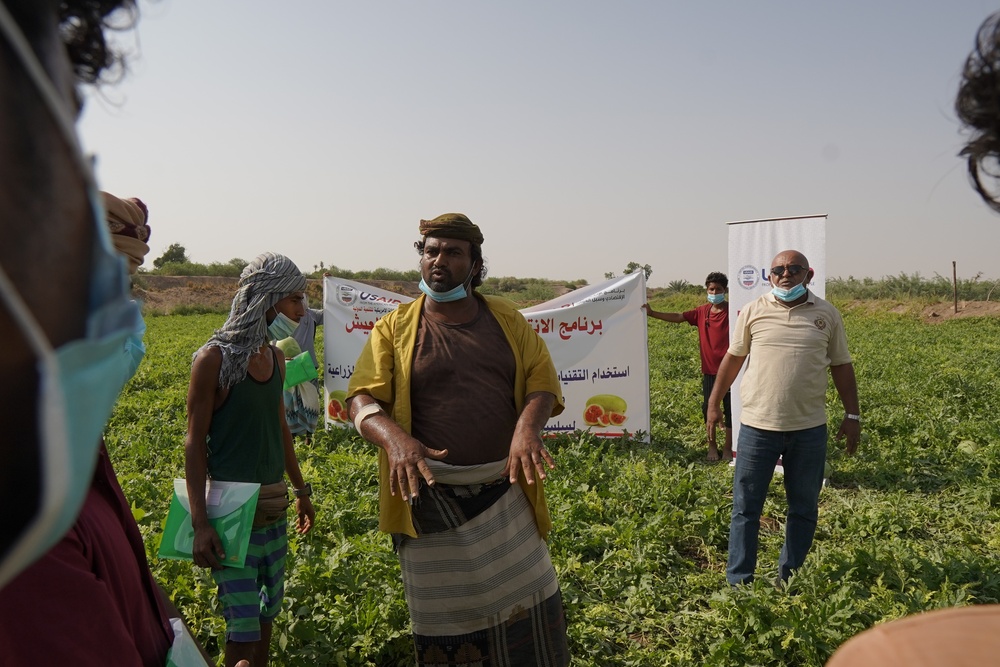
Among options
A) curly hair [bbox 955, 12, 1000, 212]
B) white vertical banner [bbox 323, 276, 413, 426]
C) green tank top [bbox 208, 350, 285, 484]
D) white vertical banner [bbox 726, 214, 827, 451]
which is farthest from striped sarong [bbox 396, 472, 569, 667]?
white vertical banner [bbox 323, 276, 413, 426]

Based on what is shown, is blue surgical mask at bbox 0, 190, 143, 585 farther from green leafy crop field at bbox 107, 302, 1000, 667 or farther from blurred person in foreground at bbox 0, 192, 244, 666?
green leafy crop field at bbox 107, 302, 1000, 667

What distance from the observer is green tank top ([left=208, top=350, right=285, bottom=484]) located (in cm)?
286

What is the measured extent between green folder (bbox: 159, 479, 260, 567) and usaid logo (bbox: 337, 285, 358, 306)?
18.9ft

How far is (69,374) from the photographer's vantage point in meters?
0.45

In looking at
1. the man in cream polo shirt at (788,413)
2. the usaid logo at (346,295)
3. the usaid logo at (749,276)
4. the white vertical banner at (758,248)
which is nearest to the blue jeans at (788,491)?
the man in cream polo shirt at (788,413)

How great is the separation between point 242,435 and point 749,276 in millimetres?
5045

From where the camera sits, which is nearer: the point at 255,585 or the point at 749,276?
the point at 255,585

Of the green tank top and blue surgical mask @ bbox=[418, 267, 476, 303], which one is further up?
blue surgical mask @ bbox=[418, 267, 476, 303]

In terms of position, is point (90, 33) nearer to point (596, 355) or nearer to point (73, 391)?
point (73, 391)

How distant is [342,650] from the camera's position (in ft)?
11.0

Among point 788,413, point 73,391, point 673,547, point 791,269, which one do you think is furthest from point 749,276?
point 73,391

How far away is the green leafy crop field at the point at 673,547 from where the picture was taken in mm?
3459

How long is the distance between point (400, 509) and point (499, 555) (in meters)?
0.46

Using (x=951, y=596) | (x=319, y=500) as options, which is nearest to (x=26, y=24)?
(x=951, y=596)
